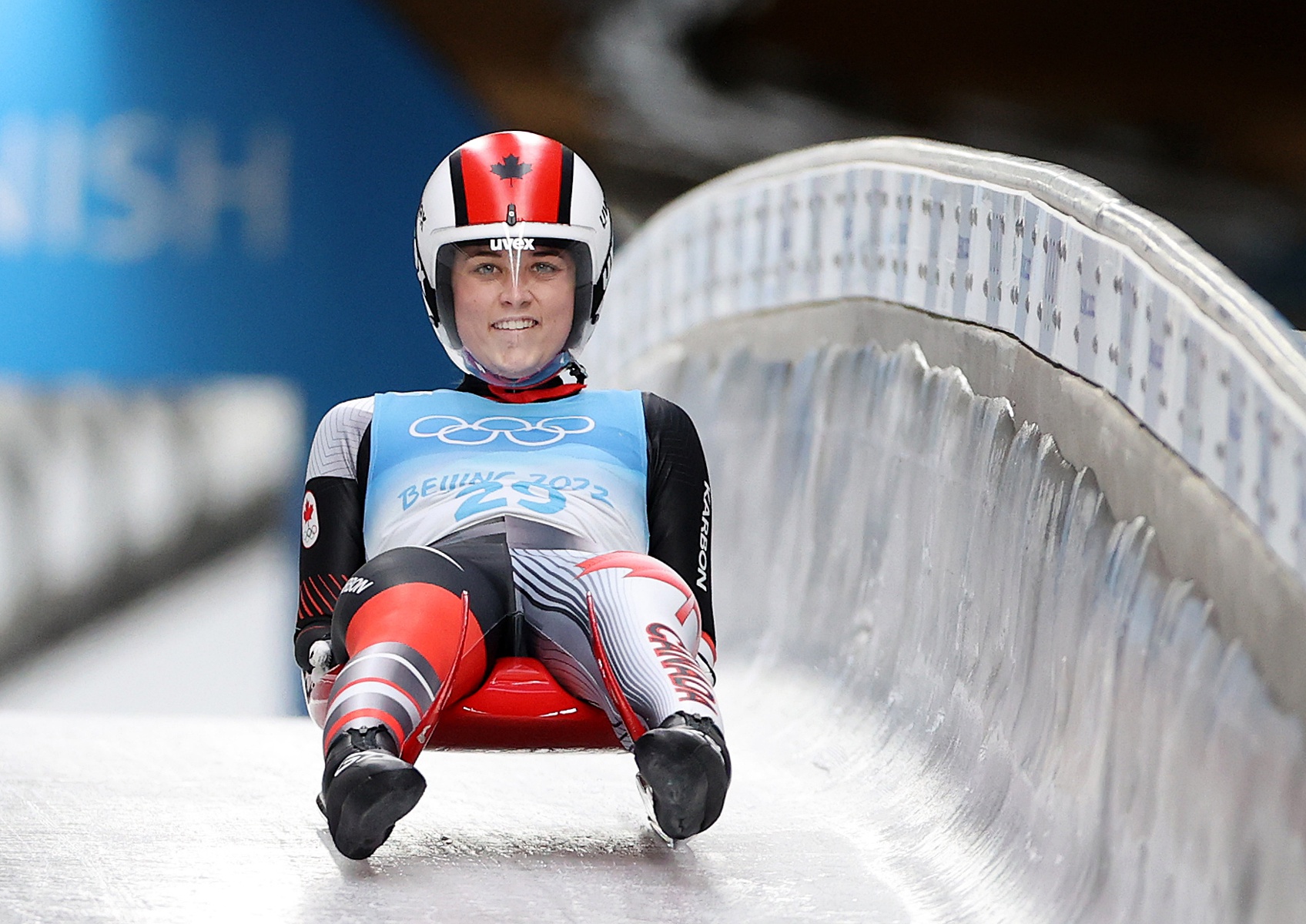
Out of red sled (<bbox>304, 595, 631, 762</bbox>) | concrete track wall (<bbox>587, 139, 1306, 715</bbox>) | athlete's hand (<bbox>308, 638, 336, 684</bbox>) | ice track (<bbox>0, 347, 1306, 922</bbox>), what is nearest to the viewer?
concrete track wall (<bbox>587, 139, 1306, 715</bbox>)

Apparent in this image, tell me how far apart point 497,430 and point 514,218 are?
0.34m

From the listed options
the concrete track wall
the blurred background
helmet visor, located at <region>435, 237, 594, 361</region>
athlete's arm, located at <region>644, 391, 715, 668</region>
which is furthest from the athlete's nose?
the blurred background

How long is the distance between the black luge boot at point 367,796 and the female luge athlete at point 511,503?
5.1 inches

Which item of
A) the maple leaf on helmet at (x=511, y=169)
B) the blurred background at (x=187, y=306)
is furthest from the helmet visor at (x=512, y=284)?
the blurred background at (x=187, y=306)

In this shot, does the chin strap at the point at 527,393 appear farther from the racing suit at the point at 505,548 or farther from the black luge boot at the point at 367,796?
the black luge boot at the point at 367,796

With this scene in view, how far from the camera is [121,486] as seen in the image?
7367mm

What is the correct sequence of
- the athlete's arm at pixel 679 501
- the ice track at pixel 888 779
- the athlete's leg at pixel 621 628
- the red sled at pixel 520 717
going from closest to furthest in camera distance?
the ice track at pixel 888 779, the athlete's leg at pixel 621 628, the red sled at pixel 520 717, the athlete's arm at pixel 679 501

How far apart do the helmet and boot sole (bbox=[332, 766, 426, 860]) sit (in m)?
0.92

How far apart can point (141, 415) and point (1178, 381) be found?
5982mm

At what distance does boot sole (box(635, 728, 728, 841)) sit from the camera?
2049 mm

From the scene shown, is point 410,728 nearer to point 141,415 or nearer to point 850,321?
point 850,321

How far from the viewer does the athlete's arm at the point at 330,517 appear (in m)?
2.56

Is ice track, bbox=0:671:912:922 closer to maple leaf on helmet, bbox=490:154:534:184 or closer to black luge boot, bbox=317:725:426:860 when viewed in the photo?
black luge boot, bbox=317:725:426:860

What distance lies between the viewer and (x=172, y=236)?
23.4 feet
